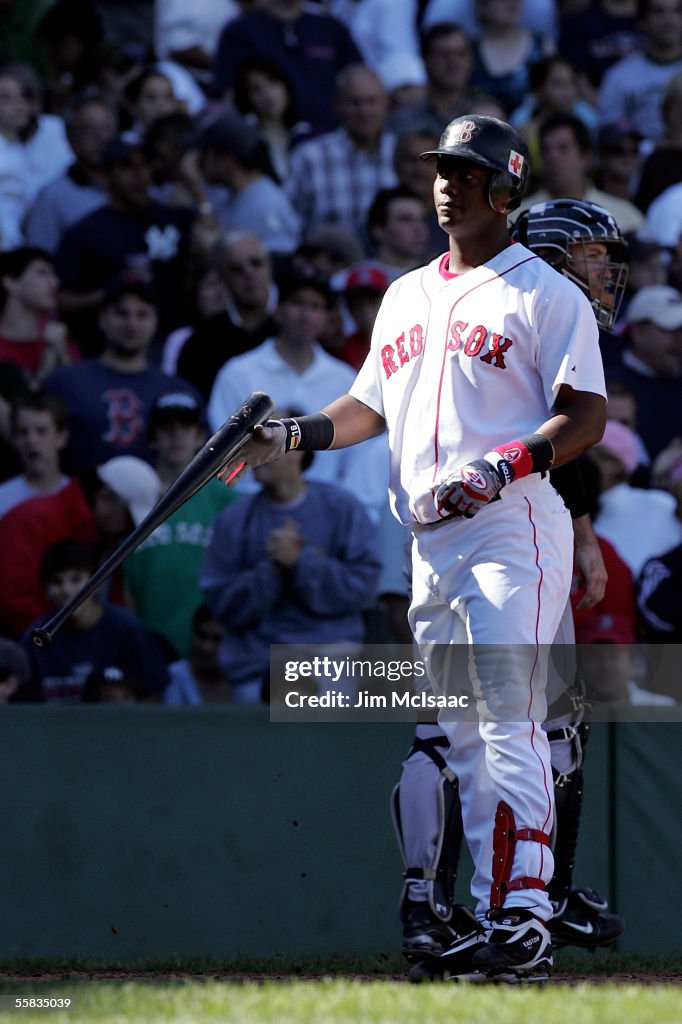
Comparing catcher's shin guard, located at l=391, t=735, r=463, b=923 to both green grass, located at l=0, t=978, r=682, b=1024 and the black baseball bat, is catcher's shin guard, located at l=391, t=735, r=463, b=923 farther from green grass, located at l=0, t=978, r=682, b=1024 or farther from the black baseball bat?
the black baseball bat

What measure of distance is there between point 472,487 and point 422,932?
1381mm

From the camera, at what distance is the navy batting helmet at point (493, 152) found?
4863 millimetres

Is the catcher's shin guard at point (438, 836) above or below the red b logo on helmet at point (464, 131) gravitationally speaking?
below

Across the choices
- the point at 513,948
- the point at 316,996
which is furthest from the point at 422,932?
the point at 316,996

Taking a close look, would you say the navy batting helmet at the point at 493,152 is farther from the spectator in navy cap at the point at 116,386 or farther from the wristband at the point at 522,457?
the spectator in navy cap at the point at 116,386

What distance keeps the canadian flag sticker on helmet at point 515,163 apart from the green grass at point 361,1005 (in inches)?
88.8

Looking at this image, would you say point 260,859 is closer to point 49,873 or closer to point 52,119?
point 49,873

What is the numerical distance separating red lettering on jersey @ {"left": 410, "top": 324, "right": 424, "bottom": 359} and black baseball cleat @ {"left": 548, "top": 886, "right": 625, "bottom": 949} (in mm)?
1855

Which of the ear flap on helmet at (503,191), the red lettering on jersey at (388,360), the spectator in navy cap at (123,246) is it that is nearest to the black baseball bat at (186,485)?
the red lettering on jersey at (388,360)

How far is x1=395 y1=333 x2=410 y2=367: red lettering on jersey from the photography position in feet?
16.6

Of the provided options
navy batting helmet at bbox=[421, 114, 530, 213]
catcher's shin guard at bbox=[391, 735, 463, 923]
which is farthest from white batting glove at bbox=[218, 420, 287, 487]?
catcher's shin guard at bbox=[391, 735, 463, 923]

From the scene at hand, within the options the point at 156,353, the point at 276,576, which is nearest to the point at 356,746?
the point at 276,576

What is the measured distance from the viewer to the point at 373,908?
6.02 metres

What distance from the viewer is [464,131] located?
4910 millimetres
